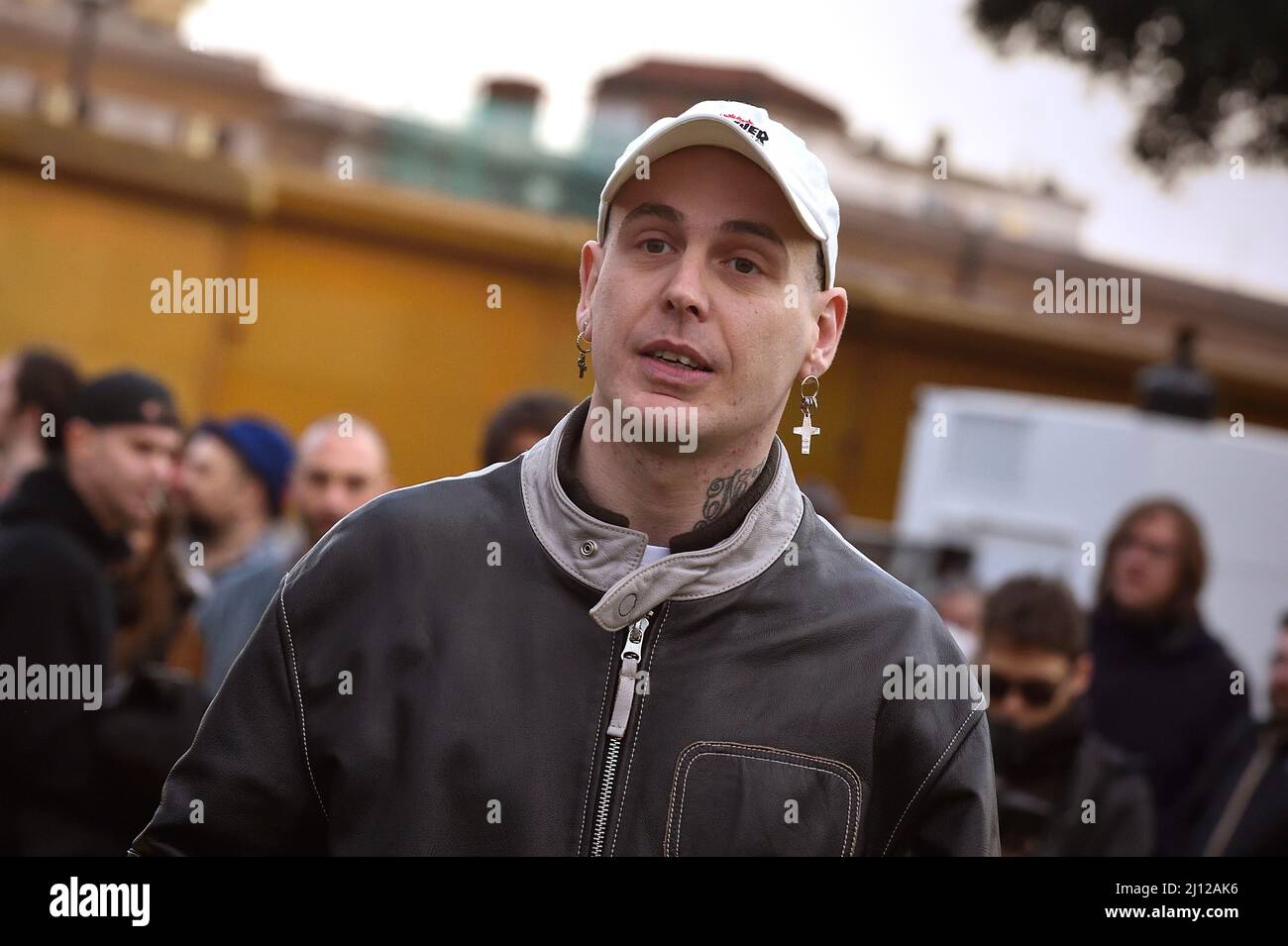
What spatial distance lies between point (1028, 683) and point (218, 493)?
280 centimetres

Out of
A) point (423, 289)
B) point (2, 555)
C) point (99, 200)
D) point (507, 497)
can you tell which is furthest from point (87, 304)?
point (507, 497)

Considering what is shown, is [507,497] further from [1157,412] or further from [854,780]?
[1157,412]

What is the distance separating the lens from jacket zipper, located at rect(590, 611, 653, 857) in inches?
80.1

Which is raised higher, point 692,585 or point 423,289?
point 423,289

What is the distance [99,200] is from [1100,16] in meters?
7.76

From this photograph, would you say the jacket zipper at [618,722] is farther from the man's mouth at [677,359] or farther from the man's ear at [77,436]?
the man's ear at [77,436]

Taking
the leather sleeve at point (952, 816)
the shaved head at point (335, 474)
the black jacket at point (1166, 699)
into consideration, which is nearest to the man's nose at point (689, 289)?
the leather sleeve at point (952, 816)

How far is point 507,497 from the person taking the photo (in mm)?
2215

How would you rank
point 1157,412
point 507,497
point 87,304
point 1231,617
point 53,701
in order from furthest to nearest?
point 87,304 → point 1157,412 → point 1231,617 → point 53,701 → point 507,497

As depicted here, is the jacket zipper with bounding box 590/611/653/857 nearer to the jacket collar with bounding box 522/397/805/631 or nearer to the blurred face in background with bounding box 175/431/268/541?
the jacket collar with bounding box 522/397/805/631

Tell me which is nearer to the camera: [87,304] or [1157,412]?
[1157,412]

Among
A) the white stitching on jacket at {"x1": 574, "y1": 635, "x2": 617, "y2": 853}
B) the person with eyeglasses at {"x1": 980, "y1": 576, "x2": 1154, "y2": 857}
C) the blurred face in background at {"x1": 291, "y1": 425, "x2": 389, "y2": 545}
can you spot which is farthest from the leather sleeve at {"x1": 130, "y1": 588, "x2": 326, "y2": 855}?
the blurred face in background at {"x1": 291, "y1": 425, "x2": 389, "y2": 545}

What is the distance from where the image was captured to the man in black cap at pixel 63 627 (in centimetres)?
383

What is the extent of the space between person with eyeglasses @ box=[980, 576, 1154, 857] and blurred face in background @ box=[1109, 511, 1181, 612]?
1066 millimetres
